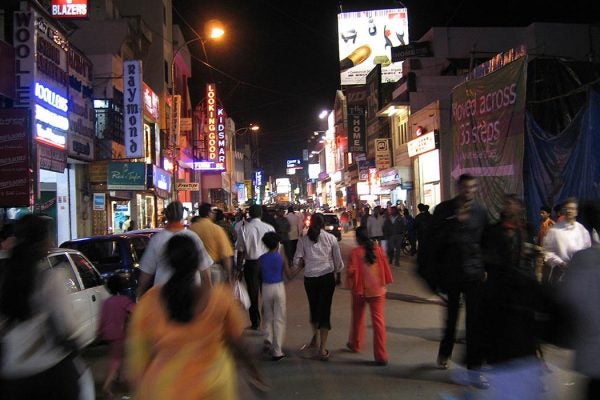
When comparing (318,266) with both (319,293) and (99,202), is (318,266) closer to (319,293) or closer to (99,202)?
(319,293)

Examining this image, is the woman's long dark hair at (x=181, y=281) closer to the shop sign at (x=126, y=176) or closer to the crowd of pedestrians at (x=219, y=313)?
the crowd of pedestrians at (x=219, y=313)

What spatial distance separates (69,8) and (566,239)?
17002mm

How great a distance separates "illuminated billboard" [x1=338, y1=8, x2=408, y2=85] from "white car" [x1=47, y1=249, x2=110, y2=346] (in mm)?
37978

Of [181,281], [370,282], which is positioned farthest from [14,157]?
[181,281]

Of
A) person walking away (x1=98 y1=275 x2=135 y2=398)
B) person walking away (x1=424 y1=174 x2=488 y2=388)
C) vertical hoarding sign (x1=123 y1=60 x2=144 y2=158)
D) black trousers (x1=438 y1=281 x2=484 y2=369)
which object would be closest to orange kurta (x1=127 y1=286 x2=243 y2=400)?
black trousers (x1=438 y1=281 x2=484 y2=369)

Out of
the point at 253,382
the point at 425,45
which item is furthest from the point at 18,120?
the point at 425,45

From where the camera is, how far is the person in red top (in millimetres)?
6922

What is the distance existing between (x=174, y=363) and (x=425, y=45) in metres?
31.2

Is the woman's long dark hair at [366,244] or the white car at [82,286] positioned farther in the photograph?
the woman's long dark hair at [366,244]

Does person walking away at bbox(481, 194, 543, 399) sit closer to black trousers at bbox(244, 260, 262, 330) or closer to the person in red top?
the person in red top

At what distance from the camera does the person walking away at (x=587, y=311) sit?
2994 millimetres

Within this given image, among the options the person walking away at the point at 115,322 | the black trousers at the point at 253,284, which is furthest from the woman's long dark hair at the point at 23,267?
the black trousers at the point at 253,284

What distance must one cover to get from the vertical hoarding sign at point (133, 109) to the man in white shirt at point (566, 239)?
16480 millimetres

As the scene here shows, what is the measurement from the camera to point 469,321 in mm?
5531
